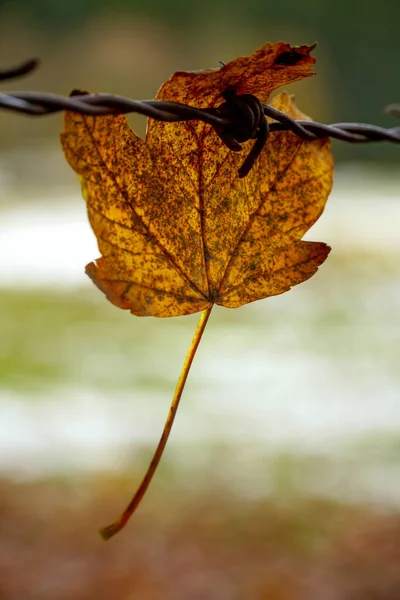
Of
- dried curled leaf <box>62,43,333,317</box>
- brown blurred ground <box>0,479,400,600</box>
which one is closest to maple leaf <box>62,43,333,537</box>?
dried curled leaf <box>62,43,333,317</box>

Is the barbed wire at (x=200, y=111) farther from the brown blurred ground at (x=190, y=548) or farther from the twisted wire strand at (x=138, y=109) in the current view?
the brown blurred ground at (x=190, y=548)

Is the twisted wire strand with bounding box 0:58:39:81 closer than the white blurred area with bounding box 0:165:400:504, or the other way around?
the twisted wire strand with bounding box 0:58:39:81

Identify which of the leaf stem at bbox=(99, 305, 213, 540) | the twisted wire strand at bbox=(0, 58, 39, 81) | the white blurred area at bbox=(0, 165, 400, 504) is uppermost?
the twisted wire strand at bbox=(0, 58, 39, 81)

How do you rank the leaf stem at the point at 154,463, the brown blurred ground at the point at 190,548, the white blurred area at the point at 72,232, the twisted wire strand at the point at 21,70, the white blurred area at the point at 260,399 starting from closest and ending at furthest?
the twisted wire strand at the point at 21,70, the leaf stem at the point at 154,463, the brown blurred ground at the point at 190,548, the white blurred area at the point at 260,399, the white blurred area at the point at 72,232

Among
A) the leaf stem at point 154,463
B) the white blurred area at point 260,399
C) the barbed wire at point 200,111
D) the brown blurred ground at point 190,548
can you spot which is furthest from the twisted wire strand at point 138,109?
the white blurred area at point 260,399

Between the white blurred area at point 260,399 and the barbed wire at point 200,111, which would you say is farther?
the white blurred area at point 260,399

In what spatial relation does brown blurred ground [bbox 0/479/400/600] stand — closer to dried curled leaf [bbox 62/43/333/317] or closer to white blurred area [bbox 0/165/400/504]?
white blurred area [bbox 0/165/400/504]
